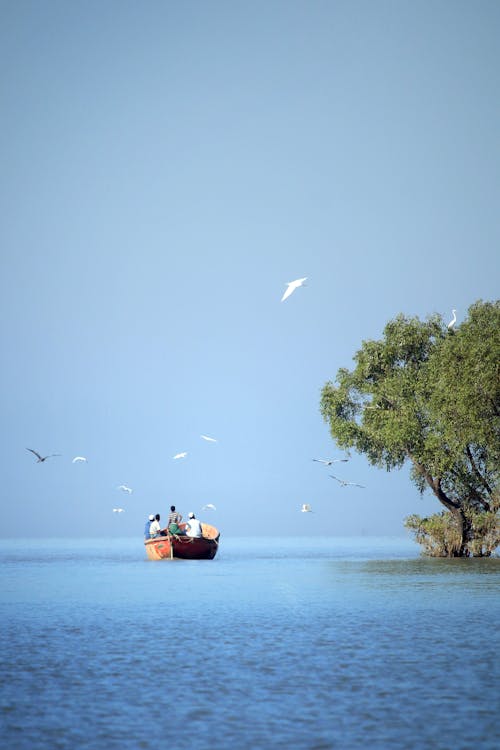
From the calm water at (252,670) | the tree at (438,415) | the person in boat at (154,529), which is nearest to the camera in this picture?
the calm water at (252,670)

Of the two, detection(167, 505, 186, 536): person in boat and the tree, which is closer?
the tree

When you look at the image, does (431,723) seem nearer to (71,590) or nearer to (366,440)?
(71,590)

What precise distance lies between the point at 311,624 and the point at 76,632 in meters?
5.87

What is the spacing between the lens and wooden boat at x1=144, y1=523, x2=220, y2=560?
58369 millimetres

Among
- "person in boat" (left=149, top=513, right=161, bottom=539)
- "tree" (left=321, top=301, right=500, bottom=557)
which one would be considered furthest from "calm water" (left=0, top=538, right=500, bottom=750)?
"person in boat" (left=149, top=513, right=161, bottom=539)

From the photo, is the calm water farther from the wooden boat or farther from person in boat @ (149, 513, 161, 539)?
person in boat @ (149, 513, 161, 539)

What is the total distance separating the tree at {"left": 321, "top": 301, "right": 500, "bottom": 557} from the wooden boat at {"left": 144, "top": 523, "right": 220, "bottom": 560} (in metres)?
10.5

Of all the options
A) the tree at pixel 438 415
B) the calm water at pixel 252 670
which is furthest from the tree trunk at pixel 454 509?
the calm water at pixel 252 670

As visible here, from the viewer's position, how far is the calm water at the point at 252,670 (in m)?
12.0

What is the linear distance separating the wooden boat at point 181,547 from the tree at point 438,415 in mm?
10511

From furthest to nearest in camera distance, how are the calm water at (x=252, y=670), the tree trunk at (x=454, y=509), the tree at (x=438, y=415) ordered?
the tree trunk at (x=454, y=509) < the tree at (x=438, y=415) < the calm water at (x=252, y=670)

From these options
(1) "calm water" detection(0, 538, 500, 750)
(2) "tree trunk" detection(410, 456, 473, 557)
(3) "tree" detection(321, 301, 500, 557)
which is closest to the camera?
(1) "calm water" detection(0, 538, 500, 750)

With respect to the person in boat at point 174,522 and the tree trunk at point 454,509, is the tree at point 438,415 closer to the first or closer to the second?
the tree trunk at point 454,509

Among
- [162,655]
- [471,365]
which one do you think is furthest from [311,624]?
[471,365]
